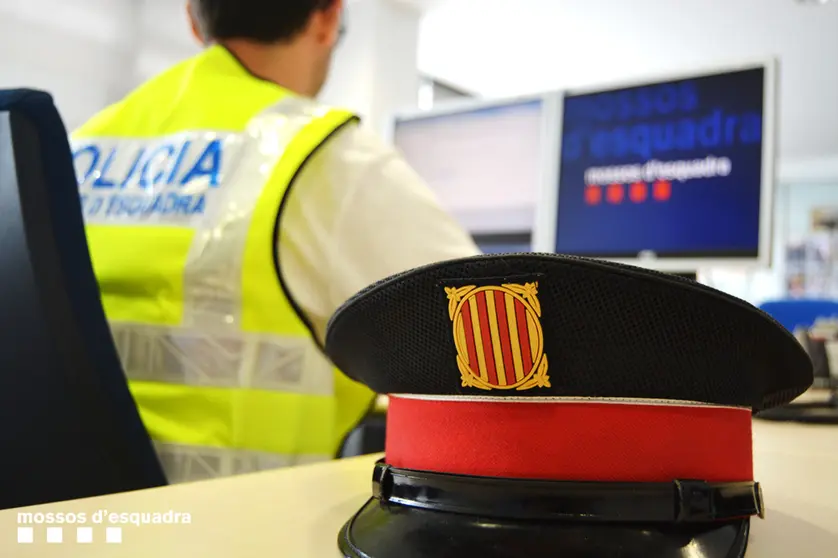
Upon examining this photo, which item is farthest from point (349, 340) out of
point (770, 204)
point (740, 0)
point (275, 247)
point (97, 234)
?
point (740, 0)

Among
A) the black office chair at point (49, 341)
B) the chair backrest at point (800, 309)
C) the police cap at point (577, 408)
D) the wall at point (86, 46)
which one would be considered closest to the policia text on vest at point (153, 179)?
the black office chair at point (49, 341)

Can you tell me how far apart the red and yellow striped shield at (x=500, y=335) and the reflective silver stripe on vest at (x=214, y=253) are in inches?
15.7

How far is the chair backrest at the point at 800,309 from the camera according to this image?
8.50 feet

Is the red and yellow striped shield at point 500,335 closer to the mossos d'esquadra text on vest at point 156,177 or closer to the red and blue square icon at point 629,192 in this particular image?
the mossos d'esquadra text on vest at point 156,177

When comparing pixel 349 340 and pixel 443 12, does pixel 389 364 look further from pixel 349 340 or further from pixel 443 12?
pixel 443 12

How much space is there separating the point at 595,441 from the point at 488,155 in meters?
1.35

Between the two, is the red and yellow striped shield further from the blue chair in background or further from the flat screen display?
the flat screen display

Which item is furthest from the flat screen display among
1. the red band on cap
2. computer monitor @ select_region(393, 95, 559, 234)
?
the red band on cap

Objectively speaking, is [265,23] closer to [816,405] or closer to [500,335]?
[500,335]

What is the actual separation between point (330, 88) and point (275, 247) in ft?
9.48

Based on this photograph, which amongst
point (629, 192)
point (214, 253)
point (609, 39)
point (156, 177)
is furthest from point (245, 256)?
point (609, 39)

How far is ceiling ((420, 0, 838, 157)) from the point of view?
3.96m

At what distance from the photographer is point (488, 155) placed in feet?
5.48

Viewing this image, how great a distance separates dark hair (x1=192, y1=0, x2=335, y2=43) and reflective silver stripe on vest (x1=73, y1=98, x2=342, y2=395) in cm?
20
